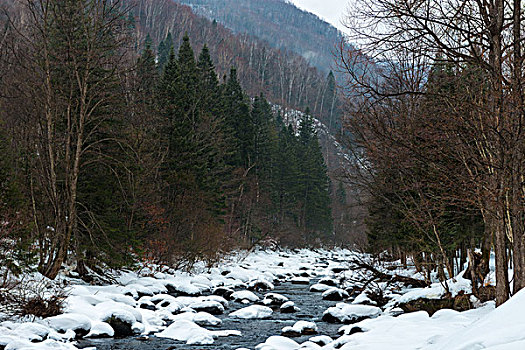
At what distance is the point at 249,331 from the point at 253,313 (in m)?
2.23

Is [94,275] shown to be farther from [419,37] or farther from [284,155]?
[284,155]

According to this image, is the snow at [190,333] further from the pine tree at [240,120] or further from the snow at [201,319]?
the pine tree at [240,120]

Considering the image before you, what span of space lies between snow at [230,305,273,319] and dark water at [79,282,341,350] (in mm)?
245

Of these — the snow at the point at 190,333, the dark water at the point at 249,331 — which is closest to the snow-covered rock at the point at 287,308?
the dark water at the point at 249,331

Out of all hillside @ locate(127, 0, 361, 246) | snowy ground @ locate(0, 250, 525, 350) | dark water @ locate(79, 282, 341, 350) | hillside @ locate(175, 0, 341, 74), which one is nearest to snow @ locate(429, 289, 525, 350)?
snowy ground @ locate(0, 250, 525, 350)

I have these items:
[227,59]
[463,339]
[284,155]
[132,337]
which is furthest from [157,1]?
[463,339]

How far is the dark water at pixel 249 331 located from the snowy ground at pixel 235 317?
0.20m

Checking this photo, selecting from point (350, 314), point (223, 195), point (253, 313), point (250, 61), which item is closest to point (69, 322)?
point (253, 313)

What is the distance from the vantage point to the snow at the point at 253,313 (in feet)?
49.3

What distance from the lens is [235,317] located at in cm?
1484

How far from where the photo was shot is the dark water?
35.1ft

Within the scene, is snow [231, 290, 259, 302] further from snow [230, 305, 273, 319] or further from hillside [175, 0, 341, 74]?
hillside [175, 0, 341, 74]

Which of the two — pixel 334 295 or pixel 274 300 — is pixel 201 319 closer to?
pixel 274 300

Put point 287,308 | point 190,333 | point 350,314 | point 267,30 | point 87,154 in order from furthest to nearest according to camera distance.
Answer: point 267,30
point 87,154
point 287,308
point 350,314
point 190,333
